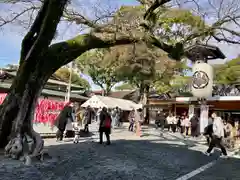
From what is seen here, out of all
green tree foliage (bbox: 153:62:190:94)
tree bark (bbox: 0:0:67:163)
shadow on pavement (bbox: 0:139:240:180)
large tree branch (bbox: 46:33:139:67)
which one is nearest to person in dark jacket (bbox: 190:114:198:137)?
green tree foliage (bbox: 153:62:190:94)

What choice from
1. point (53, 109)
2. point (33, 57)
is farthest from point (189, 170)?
point (53, 109)

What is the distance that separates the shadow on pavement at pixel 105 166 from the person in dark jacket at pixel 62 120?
2.32 meters

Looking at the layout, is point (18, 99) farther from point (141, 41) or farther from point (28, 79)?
point (141, 41)

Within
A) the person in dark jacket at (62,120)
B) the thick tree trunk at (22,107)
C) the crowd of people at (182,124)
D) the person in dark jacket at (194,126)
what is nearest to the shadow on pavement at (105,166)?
the thick tree trunk at (22,107)

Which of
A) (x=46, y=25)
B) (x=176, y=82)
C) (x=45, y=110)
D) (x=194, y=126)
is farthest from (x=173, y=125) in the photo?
(x=46, y=25)

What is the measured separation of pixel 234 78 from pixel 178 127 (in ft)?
23.1

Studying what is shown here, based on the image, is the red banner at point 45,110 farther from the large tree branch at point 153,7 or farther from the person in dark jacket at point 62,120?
the large tree branch at point 153,7

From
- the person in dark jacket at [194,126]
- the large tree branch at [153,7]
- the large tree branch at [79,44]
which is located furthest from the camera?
the person in dark jacket at [194,126]

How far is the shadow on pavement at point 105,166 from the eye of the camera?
6.81 m

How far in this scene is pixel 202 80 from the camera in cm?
1694

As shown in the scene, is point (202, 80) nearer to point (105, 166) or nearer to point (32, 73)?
point (105, 166)

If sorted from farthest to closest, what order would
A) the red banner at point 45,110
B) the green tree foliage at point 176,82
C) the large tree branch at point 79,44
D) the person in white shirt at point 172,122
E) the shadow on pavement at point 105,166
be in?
the green tree foliage at point 176,82, the person in white shirt at point 172,122, the red banner at point 45,110, the large tree branch at point 79,44, the shadow on pavement at point 105,166

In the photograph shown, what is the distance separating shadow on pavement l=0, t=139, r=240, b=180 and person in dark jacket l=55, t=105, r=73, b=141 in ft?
7.62

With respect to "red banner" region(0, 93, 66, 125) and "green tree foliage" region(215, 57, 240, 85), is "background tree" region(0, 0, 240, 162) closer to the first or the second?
"red banner" region(0, 93, 66, 125)
